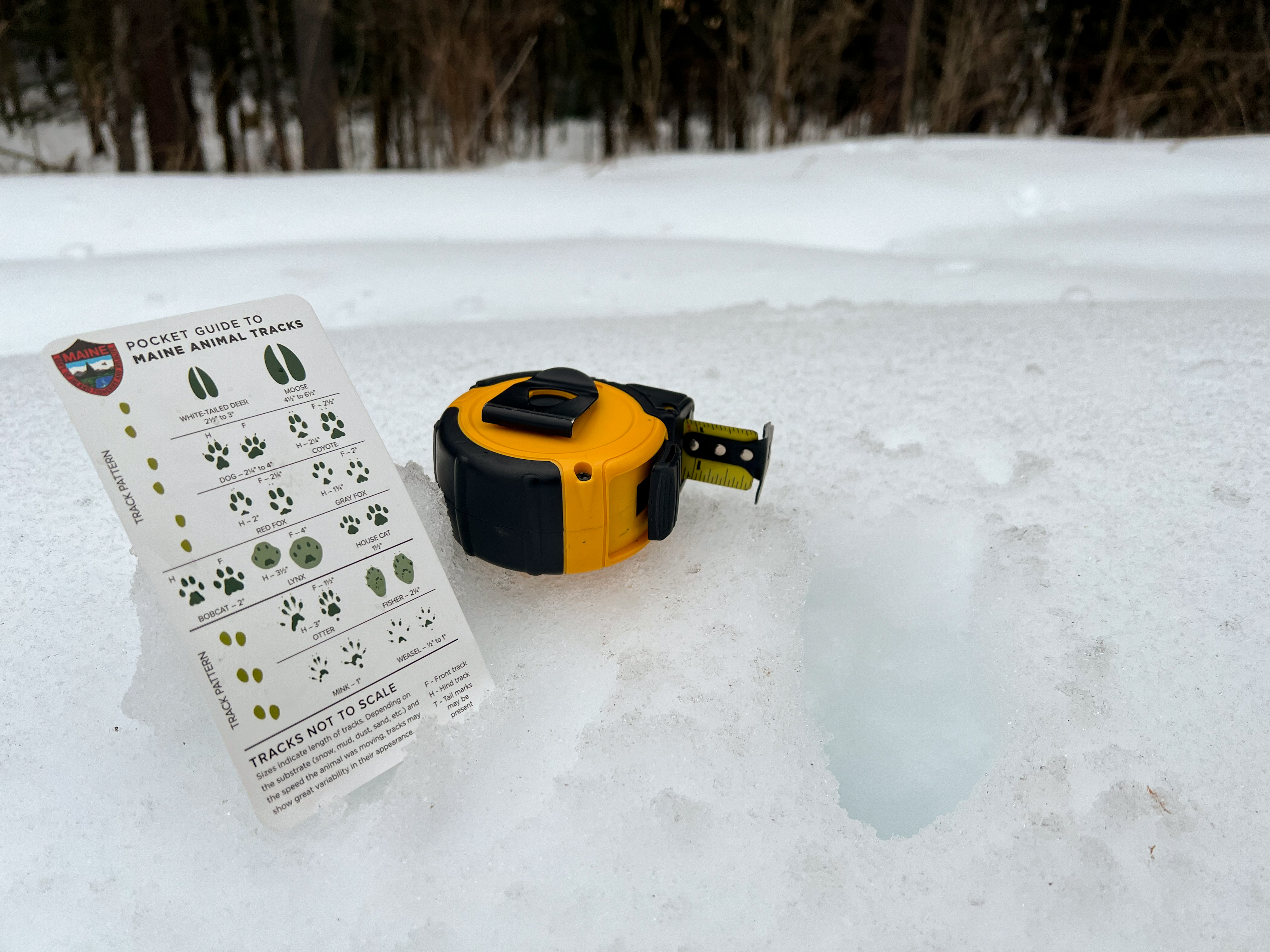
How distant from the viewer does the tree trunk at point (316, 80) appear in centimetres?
303

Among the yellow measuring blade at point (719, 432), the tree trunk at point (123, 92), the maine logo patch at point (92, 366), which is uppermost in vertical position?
the tree trunk at point (123, 92)

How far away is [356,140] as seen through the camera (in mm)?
4133

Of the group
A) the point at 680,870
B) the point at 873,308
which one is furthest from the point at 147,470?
the point at 873,308

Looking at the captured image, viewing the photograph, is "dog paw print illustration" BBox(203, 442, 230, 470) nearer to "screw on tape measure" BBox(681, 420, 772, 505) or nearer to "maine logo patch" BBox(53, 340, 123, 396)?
"maine logo patch" BBox(53, 340, 123, 396)

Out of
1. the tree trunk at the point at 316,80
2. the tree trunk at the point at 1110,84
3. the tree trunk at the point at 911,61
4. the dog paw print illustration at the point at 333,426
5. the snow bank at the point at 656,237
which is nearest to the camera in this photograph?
the dog paw print illustration at the point at 333,426

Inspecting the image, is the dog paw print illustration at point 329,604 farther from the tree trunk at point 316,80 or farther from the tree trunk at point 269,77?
the tree trunk at point 269,77

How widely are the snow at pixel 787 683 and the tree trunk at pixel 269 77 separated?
2.25 meters

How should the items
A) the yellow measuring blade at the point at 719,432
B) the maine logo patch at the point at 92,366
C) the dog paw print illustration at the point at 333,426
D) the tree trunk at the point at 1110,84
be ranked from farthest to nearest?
1. the tree trunk at the point at 1110,84
2. the yellow measuring blade at the point at 719,432
3. the dog paw print illustration at the point at 333,426
4. the maine logo patch at the point at 92,366

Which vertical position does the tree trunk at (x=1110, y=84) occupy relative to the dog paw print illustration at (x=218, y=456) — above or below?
above

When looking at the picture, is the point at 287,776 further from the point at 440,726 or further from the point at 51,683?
the point at 51,683

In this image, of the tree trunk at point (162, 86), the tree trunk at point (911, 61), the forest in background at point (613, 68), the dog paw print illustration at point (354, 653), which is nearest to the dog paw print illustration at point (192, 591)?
the dog paw print illustration at point (354, 653)

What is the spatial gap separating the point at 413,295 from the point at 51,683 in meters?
1.08

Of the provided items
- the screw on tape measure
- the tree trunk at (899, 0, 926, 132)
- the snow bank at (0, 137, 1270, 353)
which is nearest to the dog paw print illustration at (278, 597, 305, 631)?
the screw on tape measure

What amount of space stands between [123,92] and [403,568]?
3.90 meters
